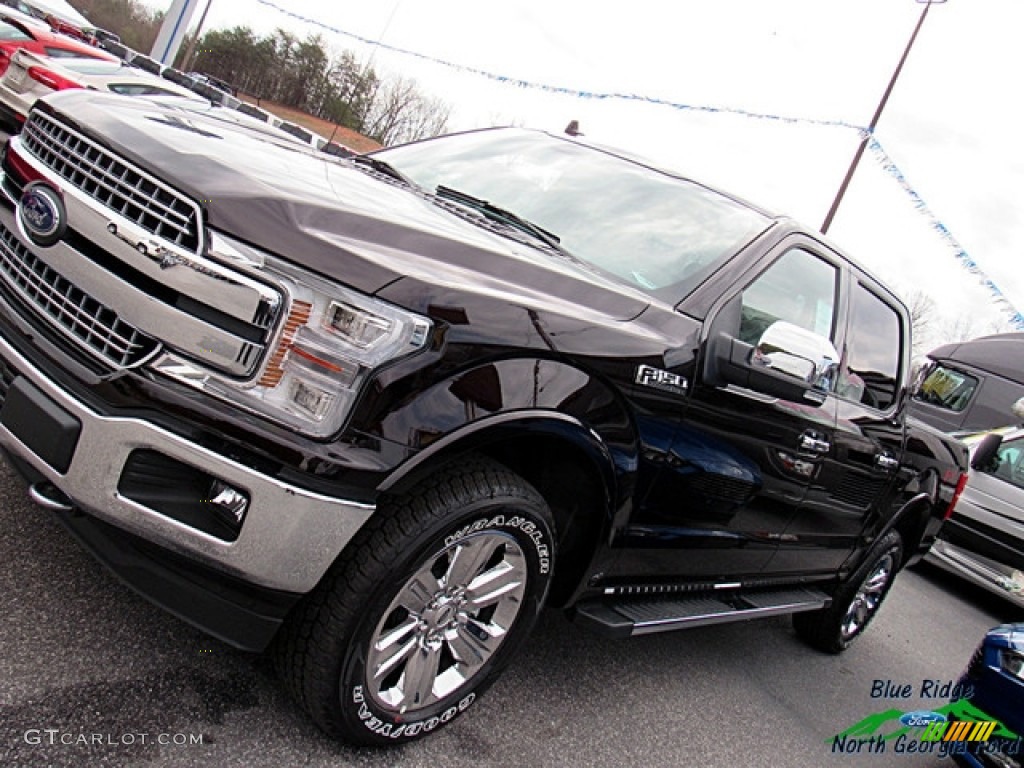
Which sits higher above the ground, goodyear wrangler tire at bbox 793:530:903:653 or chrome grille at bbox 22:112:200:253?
chrome grille at bbox 22:112:200:253

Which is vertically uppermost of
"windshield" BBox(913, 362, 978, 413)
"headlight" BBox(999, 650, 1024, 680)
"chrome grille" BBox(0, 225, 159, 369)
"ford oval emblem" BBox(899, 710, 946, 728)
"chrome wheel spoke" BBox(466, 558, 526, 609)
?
"windshield" BBox(913, 362, 978, 413)

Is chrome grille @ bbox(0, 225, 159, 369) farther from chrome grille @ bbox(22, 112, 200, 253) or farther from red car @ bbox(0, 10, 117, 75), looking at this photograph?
red car @ bbox(0, 10, 117, 75)

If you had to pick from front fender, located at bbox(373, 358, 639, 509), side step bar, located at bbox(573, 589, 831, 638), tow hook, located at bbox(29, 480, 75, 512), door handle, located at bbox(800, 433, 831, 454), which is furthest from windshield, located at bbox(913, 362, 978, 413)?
tow hook, located at bbox(29, 480, 75, 512)

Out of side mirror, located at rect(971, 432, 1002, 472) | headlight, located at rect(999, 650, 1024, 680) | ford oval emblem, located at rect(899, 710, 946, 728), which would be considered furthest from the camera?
side mirror, located at rect(971, 432, 1002, 472)

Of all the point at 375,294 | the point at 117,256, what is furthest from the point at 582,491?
the point at 117,256

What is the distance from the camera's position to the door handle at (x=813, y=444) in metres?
3.25

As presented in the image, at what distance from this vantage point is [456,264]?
6.86 ft

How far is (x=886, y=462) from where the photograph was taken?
4.11m

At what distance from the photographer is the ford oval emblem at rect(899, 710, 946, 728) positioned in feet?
12.4

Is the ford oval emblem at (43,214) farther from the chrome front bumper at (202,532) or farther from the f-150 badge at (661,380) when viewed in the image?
the f-150 badge at (661,380)

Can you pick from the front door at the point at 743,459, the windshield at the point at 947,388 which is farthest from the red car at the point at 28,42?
the windshield at the point at 947,388

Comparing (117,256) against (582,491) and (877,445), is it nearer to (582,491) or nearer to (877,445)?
(582,491)

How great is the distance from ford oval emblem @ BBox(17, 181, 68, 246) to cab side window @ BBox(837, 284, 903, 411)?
121 inches

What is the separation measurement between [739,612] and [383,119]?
4268 centimetres
